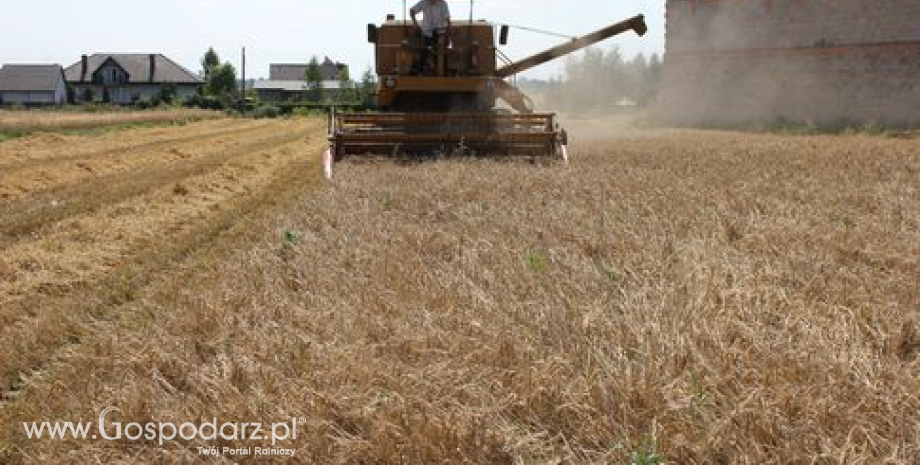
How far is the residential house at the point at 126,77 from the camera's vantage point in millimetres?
92812

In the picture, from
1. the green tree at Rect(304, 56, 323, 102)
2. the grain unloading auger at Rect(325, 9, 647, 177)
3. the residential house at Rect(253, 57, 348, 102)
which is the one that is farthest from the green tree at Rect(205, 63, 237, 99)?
the grain unloading auger at Rect(325, 9, 647, 177)

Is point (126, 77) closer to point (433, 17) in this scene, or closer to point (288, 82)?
point (288, 82)

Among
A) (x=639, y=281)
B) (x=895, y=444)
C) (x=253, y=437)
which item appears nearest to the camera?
(x=895, y=444)

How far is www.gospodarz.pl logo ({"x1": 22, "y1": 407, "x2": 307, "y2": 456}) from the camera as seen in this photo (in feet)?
8.91

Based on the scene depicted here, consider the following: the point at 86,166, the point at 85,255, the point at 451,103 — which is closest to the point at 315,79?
the point at 86,166

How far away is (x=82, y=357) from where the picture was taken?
12.8 feet

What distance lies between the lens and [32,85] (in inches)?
3460

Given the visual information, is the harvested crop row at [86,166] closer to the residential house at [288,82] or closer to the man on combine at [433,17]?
the man on combine at [433,17]

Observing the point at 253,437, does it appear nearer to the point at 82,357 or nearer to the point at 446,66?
the point at 82,357

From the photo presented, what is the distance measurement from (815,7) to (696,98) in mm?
7542

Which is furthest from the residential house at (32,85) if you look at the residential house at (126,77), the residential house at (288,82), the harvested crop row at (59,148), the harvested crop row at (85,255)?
the harvested crop row at (85,255)

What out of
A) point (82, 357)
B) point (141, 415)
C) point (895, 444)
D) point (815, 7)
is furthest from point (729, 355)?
point (815, 7)

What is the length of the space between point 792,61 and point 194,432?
107 feet

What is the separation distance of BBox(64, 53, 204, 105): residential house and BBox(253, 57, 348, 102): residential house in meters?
9.77
